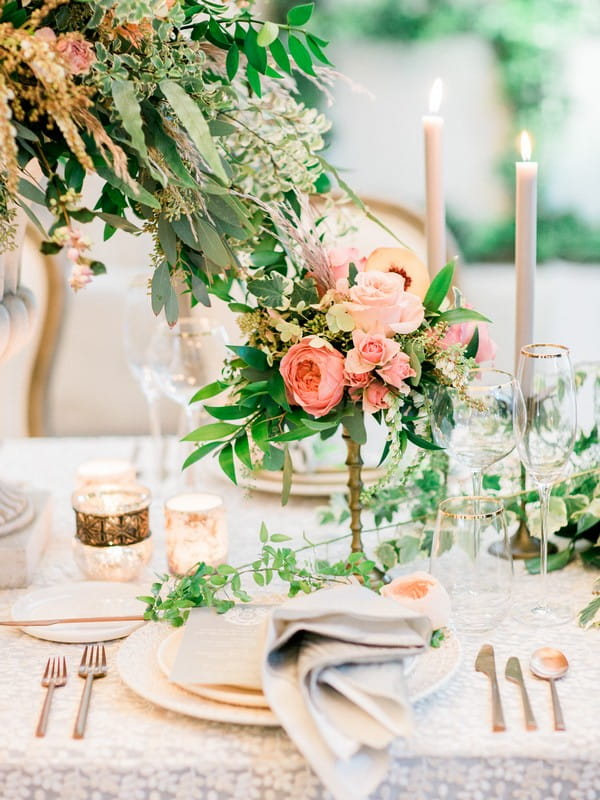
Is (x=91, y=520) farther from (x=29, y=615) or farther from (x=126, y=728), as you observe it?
(x=126, y=728)

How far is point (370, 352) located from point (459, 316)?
116mm

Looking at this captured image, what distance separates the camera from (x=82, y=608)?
1.04m

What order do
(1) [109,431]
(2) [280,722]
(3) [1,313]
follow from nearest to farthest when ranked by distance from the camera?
(2) [280,722]
(3) [1,313]
(1) [109,431]

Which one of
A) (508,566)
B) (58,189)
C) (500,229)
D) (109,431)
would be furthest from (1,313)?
(500,229)

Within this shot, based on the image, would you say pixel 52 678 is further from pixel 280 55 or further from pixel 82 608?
pixel 280 55

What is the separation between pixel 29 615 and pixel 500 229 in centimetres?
514

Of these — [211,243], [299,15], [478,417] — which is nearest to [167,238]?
[211,243]

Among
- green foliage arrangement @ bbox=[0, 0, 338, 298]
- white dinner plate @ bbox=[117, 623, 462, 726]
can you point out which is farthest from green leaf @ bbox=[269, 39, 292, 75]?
white dinner plate @ bbox=[117, 623, 462, 726]

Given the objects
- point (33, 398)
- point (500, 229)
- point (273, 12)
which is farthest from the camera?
point (500, 229)

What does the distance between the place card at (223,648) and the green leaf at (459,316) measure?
35 centimetres

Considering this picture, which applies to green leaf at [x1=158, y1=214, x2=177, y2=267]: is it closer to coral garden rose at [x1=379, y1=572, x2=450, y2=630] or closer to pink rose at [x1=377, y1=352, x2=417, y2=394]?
pink rose at [x1=377, y1=352, x2=417, y2=394]

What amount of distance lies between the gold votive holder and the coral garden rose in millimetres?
276

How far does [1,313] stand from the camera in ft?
3.61

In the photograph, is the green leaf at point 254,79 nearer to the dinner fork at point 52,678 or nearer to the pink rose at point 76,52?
the pink rose at point 76,52
